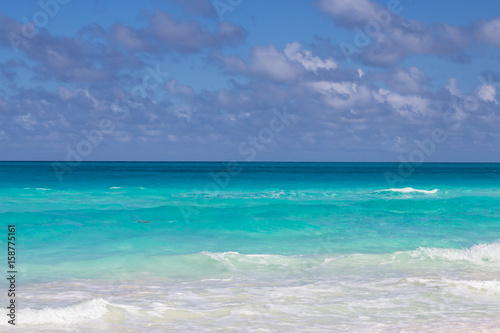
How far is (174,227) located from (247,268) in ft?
26.7

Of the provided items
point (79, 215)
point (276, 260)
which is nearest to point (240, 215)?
point (79, 215)

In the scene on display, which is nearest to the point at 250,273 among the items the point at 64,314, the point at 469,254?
the point at 64,314

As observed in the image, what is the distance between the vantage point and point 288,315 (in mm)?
7785

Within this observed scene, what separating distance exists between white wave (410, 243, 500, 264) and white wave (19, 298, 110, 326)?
323 inches

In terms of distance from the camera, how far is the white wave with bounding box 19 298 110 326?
24.0ft

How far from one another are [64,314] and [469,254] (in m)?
9.82

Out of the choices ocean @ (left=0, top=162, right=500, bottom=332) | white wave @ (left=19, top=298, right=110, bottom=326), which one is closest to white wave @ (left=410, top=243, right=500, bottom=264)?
ocean @ (left=0, top=162, right=500, bottom=332)

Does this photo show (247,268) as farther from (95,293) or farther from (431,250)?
(431,250)

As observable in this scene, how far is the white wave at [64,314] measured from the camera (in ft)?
24.0

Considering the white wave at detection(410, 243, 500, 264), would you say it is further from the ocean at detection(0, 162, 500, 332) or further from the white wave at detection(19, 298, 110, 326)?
the white wave at detection(19, 298, 110, 326)

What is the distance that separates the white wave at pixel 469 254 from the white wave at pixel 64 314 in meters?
8.20

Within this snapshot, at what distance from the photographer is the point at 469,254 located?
12.8 m

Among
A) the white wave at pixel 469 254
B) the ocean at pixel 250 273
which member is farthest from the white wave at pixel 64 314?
the white wave at pixel 469 254

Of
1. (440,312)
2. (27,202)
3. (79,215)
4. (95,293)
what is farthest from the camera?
(27,202)
